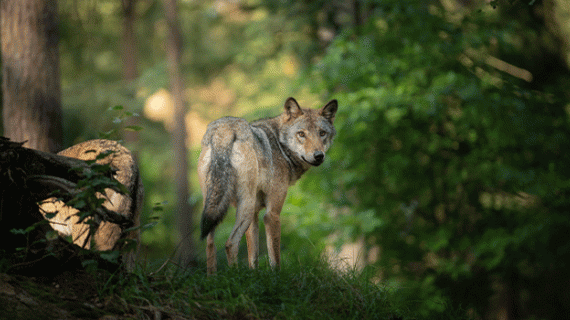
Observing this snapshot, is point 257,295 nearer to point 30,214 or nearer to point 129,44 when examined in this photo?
point 30,214

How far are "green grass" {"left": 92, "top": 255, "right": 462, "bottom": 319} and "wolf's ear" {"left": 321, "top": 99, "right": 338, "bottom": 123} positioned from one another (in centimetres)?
226

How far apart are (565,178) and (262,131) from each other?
26.2 feet

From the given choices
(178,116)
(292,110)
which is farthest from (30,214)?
(178,116)

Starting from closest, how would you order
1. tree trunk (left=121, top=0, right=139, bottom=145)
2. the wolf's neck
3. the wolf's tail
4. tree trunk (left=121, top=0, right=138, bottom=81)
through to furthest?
the wolf's tail
the wolf's neck
tree trunk (left=121, top=0, right=139, bottom=145)
tree trunk (left=121, top=0, right=138, bottom=81)

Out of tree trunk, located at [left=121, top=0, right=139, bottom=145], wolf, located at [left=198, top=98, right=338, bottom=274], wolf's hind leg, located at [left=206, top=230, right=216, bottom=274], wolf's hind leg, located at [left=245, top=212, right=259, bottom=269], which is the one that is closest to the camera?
wolf's hind leg, located at [left=206, top=230, right=216, bottom=274]

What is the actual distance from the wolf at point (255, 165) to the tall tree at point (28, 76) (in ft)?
8.43

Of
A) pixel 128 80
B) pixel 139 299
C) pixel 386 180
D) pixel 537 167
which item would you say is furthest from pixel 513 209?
pixel 128 80

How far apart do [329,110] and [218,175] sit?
84.6 inches

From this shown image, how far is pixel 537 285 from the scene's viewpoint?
1280 centimetres

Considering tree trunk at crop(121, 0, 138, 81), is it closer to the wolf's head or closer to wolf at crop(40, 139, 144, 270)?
the wolf's head

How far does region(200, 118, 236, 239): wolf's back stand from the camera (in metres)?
4.04

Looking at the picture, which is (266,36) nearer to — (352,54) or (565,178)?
(352,54)

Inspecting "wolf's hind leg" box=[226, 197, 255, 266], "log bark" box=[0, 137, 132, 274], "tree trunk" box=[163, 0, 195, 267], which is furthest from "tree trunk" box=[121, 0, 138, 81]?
"log bark" box=[0, 137, 132, 274]

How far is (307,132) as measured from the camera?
556cm
